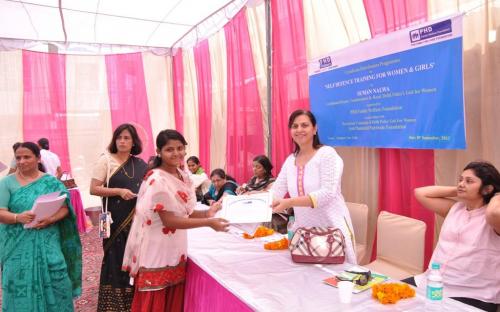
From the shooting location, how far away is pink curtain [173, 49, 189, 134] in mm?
7109

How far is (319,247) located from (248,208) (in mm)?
427

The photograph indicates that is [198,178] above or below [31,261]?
above

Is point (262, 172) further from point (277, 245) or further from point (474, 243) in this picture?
point (474, 243)

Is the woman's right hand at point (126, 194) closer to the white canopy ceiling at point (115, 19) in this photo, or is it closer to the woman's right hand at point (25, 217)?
the woman's right hand at point (25, 217)

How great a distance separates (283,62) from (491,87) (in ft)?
6.91

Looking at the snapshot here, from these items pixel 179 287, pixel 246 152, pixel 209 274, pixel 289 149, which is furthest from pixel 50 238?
pixel 246 152

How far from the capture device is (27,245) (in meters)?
2.25

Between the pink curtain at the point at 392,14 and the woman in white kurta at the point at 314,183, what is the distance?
1.11 metres

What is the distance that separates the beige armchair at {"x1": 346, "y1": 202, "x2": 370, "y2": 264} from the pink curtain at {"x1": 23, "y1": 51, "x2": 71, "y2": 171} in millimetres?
5929

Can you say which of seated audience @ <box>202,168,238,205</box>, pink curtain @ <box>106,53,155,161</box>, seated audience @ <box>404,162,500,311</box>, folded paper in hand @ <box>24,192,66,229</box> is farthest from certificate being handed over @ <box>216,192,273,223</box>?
pink curtain @ <box>106,53,155,161</box>

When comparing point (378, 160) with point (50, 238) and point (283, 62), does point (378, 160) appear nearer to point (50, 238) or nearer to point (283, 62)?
point (283, 62)

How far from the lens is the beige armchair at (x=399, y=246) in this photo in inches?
94.2

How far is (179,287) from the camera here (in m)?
1.96

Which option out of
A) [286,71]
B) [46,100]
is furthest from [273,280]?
[46,100]
